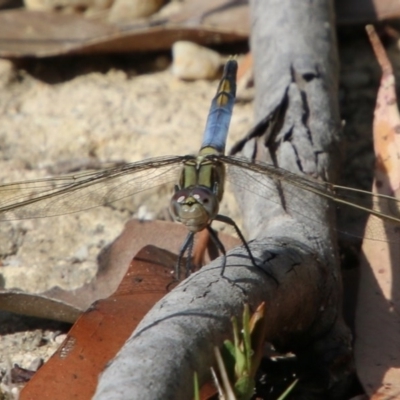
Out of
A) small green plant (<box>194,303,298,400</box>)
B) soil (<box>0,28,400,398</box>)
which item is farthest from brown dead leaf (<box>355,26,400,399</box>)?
small green plant (<box>194,303,298,400</box>)

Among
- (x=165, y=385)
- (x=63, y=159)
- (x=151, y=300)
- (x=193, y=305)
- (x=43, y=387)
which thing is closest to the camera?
(x=165, y=385)

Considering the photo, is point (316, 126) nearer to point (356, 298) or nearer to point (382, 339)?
point (356, 298)

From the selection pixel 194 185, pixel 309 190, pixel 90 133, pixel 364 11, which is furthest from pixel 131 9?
pixel 309 190

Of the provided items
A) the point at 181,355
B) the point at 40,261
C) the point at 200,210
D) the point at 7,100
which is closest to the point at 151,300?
the point at 200,210

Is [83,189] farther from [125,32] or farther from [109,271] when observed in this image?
[125,32]

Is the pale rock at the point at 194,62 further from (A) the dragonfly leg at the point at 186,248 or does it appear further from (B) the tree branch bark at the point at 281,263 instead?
(A) the dragonfly leg at the point at 186,248

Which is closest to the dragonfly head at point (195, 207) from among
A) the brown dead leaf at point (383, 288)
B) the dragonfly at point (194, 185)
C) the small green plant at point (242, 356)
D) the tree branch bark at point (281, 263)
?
the dragonfly at point (194, 185)
